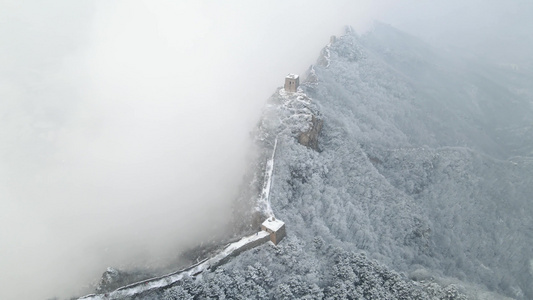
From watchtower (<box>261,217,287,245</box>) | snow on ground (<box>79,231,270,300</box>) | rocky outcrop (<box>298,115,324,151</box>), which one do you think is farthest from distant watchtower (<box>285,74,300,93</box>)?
snow on ground (<box>79,231,270,300</box>)

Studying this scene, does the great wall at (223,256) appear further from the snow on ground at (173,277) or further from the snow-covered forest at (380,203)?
the snow-covered forest at (380,203)

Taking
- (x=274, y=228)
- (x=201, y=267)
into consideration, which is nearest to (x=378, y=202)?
(x=274, y=228)

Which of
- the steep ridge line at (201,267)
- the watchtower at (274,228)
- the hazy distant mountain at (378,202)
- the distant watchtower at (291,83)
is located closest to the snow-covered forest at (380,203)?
the hazy distant mountain at (378,202)

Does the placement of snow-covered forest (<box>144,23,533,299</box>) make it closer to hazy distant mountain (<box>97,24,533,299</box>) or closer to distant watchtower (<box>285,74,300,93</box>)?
hazy distant mountain (<box>97,24,533,299</box>)

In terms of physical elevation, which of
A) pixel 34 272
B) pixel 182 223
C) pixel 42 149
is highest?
pixel 42 149

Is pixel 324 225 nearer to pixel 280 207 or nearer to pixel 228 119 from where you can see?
pixel 280 207

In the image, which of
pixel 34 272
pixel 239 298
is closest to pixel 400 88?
pixel 239 298
